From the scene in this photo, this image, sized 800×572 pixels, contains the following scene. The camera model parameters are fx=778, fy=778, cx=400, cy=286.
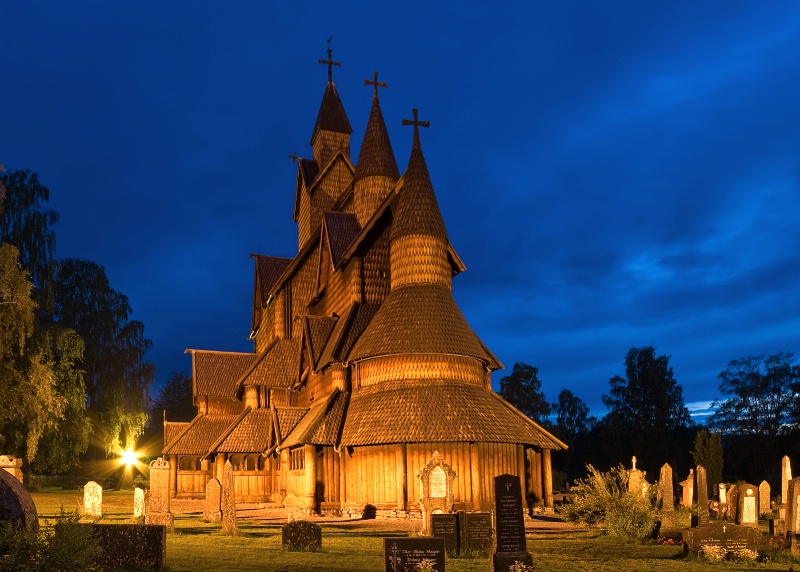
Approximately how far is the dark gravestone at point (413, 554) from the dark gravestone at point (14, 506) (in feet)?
16.6

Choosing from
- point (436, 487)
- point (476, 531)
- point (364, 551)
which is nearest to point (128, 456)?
point (436, 487)

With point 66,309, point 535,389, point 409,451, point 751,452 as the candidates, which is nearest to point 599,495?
point 409,451

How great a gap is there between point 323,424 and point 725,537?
15572mm

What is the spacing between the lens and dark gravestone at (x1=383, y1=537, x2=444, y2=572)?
11891mm

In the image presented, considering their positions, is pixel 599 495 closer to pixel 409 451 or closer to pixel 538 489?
pixel 409 451

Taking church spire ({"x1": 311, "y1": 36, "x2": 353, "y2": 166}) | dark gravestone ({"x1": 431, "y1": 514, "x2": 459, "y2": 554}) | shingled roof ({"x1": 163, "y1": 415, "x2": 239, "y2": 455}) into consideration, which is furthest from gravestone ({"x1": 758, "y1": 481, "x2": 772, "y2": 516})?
church spire ({"x1": 311, "y1": 36, "x2": 353, "y2": 166})

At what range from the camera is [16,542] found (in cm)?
955

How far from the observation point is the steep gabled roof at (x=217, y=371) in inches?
1682

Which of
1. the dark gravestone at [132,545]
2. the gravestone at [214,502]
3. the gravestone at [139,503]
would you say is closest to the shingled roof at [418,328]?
the gravestone at [214,502]

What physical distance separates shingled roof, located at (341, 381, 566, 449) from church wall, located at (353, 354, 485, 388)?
285 millimetres

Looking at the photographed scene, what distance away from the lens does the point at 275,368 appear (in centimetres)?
3788

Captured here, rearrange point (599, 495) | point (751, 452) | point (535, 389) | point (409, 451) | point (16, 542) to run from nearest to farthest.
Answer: point (16, 542) < point (599, 495) < point (409, 451) < point (751, 452) < point (535, 389)

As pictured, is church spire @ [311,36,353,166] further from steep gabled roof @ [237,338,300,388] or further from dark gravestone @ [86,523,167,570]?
dark gravestone @ [86,523,167,570]

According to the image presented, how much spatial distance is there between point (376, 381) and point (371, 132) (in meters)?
14.7
